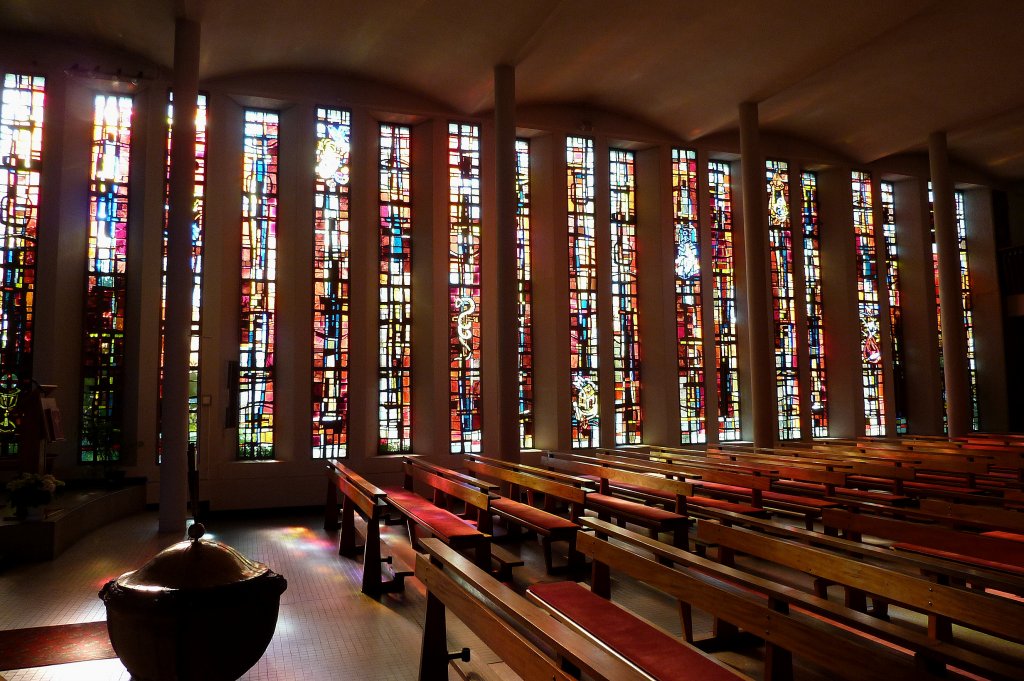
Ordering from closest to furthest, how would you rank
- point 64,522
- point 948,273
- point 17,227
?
point 64,522 → point 17,227 → point 948,273

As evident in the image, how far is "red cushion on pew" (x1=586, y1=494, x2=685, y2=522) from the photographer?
15.9 feet

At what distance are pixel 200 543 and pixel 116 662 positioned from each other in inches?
55.2

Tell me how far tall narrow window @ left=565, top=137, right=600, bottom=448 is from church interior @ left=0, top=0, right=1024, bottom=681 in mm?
55

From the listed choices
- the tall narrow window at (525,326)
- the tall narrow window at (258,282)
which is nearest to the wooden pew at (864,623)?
the tall narrow window at (258,282)

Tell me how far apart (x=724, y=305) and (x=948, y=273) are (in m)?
3.71

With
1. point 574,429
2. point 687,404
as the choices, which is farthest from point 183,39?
point 687,404

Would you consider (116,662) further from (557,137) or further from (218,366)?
(557,137)

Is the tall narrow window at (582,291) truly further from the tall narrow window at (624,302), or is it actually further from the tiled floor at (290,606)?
the tiled floor at (290,606)

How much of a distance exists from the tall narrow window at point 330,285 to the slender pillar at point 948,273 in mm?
9454

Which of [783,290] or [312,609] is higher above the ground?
[783,290]

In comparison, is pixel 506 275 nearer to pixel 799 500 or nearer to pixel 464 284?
pixel 464 284

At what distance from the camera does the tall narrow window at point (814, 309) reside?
1233 cm

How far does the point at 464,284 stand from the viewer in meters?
10.1

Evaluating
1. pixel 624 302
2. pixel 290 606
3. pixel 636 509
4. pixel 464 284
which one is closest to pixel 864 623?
pixel 636 509
